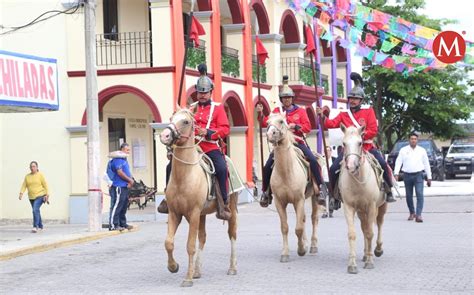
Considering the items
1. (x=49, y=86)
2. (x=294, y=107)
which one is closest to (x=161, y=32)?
(x=49, y=86)

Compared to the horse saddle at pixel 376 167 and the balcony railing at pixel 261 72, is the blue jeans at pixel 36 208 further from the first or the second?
the balcony railing at pixel 261 72

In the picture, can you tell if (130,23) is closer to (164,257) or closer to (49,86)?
(49,86)

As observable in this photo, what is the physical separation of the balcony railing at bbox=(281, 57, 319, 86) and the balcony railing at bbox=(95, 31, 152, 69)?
9473 mm

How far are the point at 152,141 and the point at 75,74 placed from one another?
5353mm

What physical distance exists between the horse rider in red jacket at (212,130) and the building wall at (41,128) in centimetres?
1344

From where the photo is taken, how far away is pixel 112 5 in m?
26.2

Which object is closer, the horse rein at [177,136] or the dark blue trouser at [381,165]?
the horse rein at [177,136]

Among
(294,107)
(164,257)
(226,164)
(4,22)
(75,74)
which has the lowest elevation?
(164,257)

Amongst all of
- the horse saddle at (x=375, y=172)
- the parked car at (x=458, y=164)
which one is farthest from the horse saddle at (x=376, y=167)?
the parked car at (x=458, y=164)

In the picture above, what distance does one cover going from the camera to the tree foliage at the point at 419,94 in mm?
50062

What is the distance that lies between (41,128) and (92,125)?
18.1 feet

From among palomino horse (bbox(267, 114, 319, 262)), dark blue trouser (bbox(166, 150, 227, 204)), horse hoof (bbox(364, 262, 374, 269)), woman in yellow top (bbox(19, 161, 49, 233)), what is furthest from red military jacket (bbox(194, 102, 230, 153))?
woman in yellow top (bbox(19, 161, 49, 233))

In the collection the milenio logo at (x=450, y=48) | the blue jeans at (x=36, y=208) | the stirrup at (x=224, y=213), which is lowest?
the blue jeans at (x=36, y=208)

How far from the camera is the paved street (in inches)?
412
